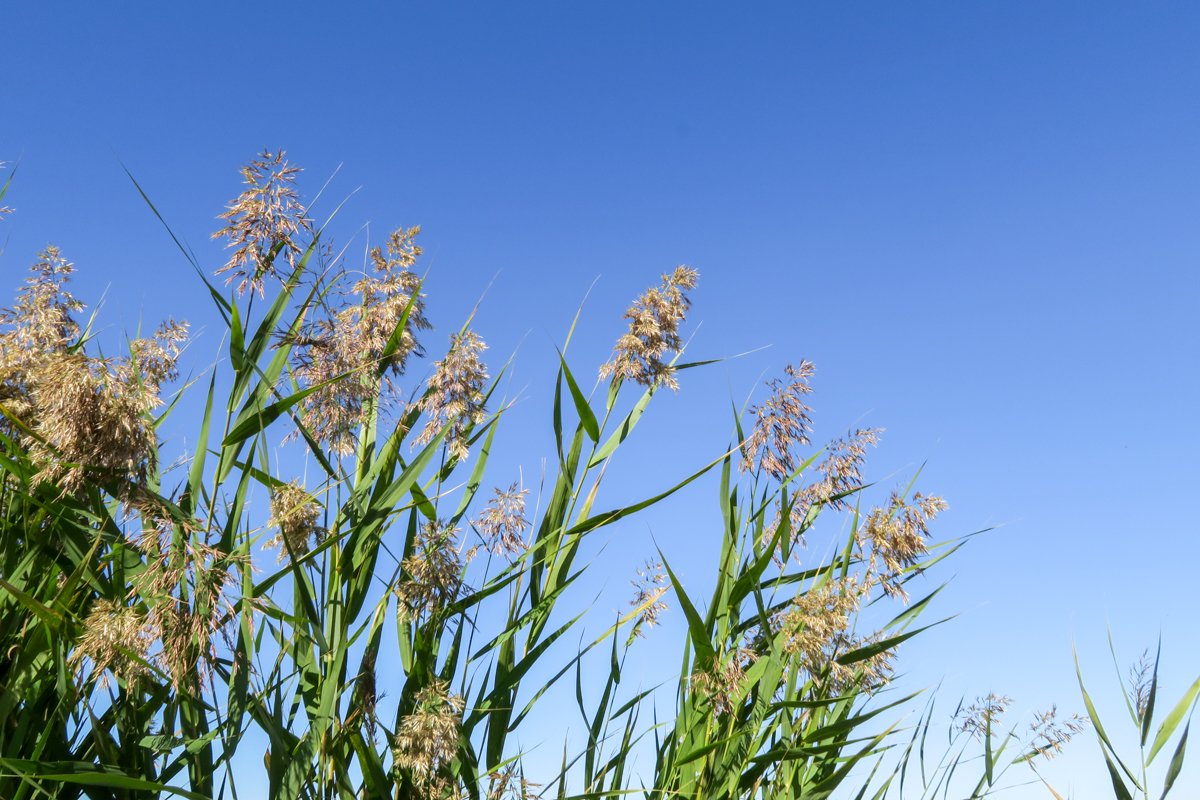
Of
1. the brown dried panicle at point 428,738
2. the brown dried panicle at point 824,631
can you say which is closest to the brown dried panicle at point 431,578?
the brown dried panicle at point 428,738

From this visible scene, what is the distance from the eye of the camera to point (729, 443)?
2.87m

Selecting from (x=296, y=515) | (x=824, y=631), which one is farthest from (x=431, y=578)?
(x=824, y=631)

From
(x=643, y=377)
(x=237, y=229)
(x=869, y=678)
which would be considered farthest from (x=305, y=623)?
(x=869, y=678)

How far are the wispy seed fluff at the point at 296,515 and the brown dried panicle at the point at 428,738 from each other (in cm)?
44

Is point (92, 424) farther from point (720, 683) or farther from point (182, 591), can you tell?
point (720, 683)

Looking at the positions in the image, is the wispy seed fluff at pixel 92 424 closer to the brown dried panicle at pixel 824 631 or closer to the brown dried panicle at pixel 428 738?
the brown dried panicle at pixel 428 738

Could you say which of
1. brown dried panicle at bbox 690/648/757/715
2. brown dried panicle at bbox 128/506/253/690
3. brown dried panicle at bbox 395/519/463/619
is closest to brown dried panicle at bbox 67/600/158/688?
brown dried panicle at bbox 128/506/253/690

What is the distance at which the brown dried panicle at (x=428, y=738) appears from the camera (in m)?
2.06

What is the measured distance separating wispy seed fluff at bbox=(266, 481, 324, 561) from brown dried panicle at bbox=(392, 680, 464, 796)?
437mm

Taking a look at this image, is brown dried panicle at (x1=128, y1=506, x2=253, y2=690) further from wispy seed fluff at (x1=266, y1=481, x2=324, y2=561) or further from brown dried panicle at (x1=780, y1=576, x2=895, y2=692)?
brown dried panicle at (x1=780, y1=576, x2=895, y2=692)

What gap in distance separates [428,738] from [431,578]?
38 centimetres

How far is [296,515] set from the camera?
7.26 ft

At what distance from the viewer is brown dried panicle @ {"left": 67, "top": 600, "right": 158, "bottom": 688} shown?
5.83 ft

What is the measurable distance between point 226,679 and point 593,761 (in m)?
1.00
